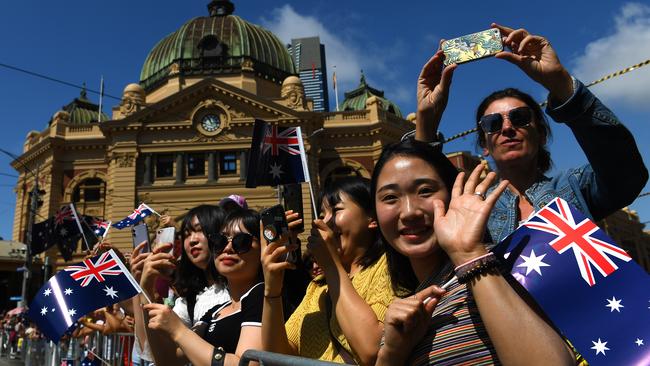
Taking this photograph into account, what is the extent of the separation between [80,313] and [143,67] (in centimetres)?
3953

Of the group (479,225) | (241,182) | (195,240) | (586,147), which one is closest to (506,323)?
(479,225)

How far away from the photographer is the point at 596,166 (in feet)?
7.14

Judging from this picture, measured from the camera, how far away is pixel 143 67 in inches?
1574

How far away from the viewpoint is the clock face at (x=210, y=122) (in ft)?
102

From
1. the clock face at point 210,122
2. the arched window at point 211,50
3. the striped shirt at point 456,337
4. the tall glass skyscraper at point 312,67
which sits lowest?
the striped shirt at point 456,337

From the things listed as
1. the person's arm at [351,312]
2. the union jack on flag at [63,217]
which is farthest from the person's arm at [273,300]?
Answer: the union jack on flag at [63,217]

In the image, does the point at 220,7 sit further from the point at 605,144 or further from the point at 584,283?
the point at 584,283

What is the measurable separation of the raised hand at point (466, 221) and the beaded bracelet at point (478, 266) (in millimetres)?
20

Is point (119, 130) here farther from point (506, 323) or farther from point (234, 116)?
point (506, 323)

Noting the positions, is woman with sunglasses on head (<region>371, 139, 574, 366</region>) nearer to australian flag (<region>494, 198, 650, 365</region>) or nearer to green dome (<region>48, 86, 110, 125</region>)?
australian flag (<region>494, 198, 650, 365</region>)

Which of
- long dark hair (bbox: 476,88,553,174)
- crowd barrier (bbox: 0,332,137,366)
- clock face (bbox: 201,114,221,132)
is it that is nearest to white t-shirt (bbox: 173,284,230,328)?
crowd barrier (bbox: 0,332,137,366)

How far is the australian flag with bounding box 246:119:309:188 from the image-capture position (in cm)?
416

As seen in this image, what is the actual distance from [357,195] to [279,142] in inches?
62.6

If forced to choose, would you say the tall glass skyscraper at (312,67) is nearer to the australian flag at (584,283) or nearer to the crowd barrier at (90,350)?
the crowd barrier at (90,350)
